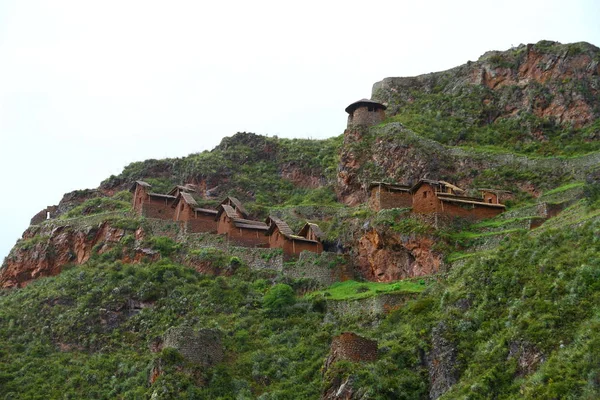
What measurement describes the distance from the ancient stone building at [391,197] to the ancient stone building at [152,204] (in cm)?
1670

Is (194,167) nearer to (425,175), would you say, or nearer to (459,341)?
(425,175)

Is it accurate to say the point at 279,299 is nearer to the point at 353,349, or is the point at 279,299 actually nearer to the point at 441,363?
the point at 353,349

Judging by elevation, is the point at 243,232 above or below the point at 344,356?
above

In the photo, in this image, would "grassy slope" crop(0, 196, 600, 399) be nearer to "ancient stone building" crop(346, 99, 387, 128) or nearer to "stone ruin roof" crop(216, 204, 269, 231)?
"stone ruin roof" crop(216, 204, 269, 231)

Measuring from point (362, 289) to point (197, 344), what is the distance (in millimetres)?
10369

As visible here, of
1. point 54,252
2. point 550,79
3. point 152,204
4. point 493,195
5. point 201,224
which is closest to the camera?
point 493,195

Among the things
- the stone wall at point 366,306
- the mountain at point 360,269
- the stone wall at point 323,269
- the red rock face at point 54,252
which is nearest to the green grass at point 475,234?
the mountain at point 360,269

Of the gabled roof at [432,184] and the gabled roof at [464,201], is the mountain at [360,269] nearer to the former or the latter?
the gabled roof at [432,184]

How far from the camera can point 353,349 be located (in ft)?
135

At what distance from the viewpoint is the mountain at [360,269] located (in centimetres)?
3839

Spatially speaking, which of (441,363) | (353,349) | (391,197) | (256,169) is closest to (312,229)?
(391,197)

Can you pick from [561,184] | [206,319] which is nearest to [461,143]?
[561,184]

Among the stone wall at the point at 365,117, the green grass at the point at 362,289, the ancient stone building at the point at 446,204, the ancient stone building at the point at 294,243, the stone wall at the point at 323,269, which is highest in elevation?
the stone wall at the point at 365,117

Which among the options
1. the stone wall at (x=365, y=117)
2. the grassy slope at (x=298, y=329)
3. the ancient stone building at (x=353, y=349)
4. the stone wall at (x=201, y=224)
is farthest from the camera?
the stone wall at (x=365, y=117)
